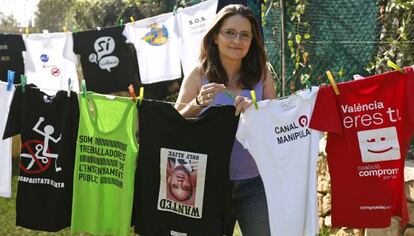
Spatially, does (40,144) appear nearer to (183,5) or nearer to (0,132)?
(0,132)

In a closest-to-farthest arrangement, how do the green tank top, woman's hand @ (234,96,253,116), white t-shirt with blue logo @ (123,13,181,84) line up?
woman's hand @ (234,96,253,116) → the green tank top → white t-shirt with blue logo @ (123,13,181,84)

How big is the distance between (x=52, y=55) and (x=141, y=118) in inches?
161

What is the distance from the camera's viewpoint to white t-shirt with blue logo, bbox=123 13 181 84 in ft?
20.3

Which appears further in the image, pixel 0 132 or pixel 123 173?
pixel 0 132

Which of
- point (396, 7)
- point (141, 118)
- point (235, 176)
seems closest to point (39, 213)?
point (141, 118)

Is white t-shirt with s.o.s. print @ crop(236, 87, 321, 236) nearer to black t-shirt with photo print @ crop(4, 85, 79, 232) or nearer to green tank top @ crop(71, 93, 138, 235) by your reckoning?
green tank top @ crop(71, 93, 138, 235)

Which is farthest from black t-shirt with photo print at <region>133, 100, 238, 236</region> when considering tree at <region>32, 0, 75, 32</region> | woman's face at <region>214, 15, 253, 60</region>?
tree at <region>32, 0, 75, 32</region>

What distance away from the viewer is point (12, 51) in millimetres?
6852

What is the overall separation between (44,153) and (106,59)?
3.50m

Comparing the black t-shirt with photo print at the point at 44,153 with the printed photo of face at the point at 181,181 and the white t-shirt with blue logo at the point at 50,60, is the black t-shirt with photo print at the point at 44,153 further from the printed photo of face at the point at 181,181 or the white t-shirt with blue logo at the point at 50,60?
the white t-shirt with blue logo at the point at 50,60

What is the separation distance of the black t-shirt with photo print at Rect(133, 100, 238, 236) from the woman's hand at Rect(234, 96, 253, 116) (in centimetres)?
6

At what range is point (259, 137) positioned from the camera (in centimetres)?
283

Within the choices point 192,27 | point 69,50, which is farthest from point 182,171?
point 69,50

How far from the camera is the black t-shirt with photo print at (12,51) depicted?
6.82 meters
